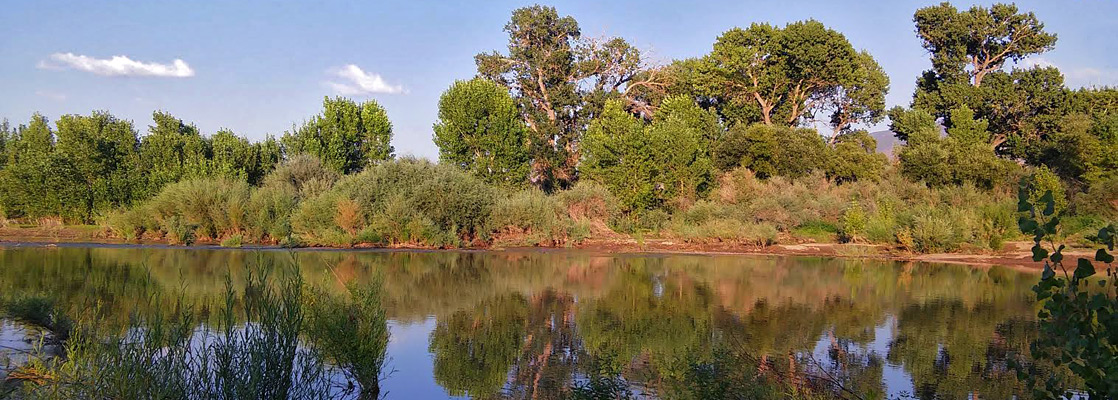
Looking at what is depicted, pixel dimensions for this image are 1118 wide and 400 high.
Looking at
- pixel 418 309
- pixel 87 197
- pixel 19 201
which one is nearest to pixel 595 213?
pixel 418 309

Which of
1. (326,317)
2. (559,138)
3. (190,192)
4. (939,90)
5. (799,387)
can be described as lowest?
(799,387)

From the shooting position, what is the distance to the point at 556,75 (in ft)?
152

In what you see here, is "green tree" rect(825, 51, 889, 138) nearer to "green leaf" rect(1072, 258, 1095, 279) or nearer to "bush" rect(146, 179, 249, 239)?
"bush" rect(146, 179, 249, 239)

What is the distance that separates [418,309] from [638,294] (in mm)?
5091

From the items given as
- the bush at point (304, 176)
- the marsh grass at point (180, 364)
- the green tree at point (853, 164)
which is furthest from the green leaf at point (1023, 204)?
the green tree at point (853, 164)

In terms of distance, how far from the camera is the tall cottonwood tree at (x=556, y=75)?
45.3 meters

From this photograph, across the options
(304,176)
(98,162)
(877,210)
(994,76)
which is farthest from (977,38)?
(98,162)

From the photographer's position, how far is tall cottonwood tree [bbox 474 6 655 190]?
149ft

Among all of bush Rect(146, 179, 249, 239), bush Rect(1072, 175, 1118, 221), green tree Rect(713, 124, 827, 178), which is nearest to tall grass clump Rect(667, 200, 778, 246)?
green tree Rect(713, 124, 827, 178)

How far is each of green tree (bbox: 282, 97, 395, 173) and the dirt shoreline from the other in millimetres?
10833

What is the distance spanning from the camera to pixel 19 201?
37.3 meters

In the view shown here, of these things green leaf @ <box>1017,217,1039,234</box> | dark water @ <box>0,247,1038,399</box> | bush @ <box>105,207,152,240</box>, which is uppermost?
green leaf @ <box>1017,217,1039,234</box>

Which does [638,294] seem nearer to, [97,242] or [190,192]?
[190,192]

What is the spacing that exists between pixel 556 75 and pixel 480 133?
28.8 ft
